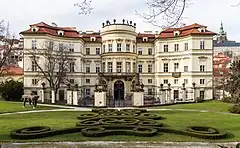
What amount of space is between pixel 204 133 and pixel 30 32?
117 feet

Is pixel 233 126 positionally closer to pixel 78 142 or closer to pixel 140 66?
pixel 78 142

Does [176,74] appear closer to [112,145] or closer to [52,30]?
[52,30]

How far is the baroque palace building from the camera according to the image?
42438 mm

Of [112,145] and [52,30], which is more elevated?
[52,30]

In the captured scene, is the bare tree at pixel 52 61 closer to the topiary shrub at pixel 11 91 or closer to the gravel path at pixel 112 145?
the topiary shrub at pixel 11 91

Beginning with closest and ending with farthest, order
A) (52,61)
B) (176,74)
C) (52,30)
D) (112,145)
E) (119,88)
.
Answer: (112,145)
(52,61)
(176,74)
(52,30)
(119,88)

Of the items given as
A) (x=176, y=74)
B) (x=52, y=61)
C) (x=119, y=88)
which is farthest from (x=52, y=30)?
(x=176, y=74)

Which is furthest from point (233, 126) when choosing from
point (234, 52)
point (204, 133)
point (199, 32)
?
point (234, 52)

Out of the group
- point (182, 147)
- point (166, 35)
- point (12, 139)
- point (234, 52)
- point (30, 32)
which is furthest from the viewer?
point (234, 52)

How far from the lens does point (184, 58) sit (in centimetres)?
4447

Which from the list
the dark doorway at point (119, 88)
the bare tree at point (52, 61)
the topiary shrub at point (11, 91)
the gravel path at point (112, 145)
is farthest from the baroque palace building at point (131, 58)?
the gravel path at point (112, 145)

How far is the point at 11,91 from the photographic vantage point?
37250mm

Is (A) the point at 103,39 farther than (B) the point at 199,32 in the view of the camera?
Yes

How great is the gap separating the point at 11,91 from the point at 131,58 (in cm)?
2007
